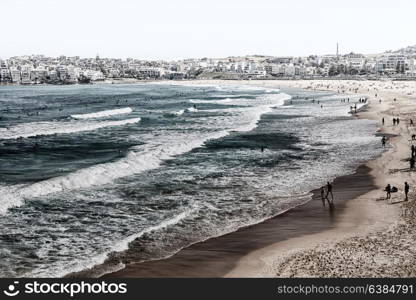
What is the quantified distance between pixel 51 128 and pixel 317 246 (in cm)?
4524

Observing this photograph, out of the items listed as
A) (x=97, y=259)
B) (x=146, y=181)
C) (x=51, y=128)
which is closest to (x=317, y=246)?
→ (x=97, y=259)

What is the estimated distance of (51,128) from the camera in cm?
5781

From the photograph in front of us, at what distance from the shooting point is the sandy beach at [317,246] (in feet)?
55.0

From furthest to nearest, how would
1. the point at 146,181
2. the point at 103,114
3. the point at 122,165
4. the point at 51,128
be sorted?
the point at 103,114
the point at 51,128
the point at 122,165
the point at 146,181

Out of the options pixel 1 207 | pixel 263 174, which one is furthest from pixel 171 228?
pixel 263 174

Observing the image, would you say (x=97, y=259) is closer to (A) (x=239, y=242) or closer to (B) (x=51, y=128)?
(A) (x=239, y=242)

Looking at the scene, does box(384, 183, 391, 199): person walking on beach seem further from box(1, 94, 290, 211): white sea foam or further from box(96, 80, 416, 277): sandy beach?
box(1, 94, 290, 211): white sea foam

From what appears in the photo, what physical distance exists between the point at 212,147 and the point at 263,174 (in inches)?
454

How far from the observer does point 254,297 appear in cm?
1272

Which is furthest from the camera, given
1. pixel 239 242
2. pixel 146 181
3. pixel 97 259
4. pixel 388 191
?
pixel 146 181

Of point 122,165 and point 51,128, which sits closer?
point 122,165

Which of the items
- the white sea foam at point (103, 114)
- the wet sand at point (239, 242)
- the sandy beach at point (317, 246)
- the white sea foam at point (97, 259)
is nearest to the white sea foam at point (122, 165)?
the white sea foam at point (97, 259)

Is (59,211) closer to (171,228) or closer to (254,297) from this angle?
(171,228)

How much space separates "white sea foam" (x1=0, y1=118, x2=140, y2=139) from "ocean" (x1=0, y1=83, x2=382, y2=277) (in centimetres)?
15
